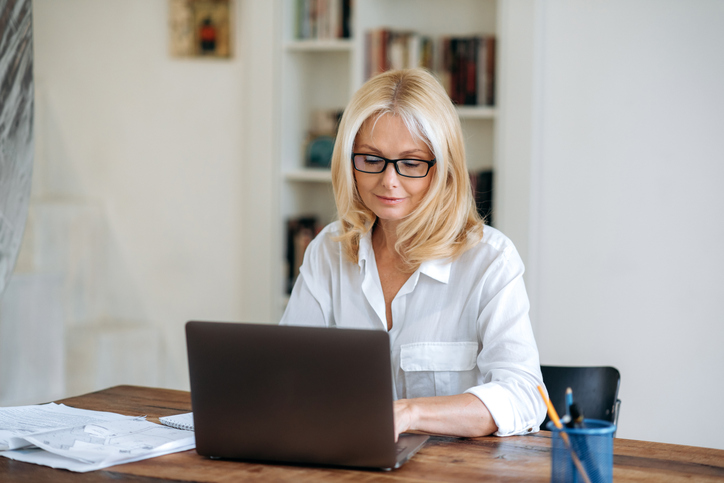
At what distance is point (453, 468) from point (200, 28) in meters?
2.78

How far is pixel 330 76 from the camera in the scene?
11.3 feet

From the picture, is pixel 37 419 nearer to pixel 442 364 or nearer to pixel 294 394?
pixel 294 394

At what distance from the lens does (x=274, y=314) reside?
3301 millimetres

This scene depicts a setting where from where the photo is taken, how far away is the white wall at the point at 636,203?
2.67m

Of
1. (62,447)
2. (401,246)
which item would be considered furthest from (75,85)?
(62,447)

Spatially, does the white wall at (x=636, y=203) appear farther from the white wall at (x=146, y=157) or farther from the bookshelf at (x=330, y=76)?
the white wall at (x=146, y=157)

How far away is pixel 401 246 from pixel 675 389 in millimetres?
1502

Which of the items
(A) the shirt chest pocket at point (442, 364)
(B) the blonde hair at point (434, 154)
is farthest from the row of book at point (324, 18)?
(A) the shirt chest pocket at point (442, 364)

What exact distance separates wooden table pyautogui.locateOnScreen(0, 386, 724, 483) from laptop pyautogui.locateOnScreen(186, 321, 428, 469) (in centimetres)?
3

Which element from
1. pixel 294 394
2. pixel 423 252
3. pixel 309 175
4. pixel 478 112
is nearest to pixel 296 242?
pixel 309 175

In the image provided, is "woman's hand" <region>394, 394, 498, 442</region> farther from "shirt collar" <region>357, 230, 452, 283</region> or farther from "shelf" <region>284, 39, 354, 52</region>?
"shelf" <region>284, 39, 354, 52</region>

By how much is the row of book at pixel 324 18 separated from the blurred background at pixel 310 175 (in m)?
0.01

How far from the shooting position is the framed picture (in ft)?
11.2

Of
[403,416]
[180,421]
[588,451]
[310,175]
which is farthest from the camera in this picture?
[310,175]
